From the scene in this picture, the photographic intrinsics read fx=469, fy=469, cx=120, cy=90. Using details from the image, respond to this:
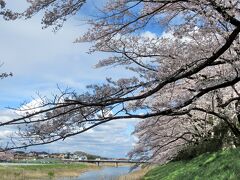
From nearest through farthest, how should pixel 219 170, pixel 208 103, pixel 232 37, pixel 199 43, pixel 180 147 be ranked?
pixel 232 37, pixel 199 43, pixel 219 170, pixel 208 103, pixel 180 147

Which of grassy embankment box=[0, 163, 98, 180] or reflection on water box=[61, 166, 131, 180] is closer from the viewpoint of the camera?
grassy embankment box=[0, 163, 98, 180]

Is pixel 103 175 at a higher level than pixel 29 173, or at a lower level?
lower

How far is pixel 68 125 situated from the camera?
915 centimetres

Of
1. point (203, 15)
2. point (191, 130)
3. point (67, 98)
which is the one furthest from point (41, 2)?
point (191, 130)

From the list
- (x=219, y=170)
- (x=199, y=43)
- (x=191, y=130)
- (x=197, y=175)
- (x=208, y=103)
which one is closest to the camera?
(x=199, y=43)

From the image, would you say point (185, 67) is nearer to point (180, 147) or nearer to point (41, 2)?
point (41, 2)

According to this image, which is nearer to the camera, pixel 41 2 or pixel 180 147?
pixel 41 2

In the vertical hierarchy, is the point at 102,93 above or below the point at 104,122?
above

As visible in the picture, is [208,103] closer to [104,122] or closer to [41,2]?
[104,122]

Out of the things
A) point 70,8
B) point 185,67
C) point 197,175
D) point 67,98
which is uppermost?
point 70,8

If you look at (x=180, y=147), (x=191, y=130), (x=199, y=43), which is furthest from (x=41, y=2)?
(x=180, y=147)

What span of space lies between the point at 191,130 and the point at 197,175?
1002 cm

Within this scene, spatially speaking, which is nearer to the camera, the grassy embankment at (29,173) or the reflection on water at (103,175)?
the grassy embankment at (29,173)

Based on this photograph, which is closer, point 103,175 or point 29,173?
point 29,173
